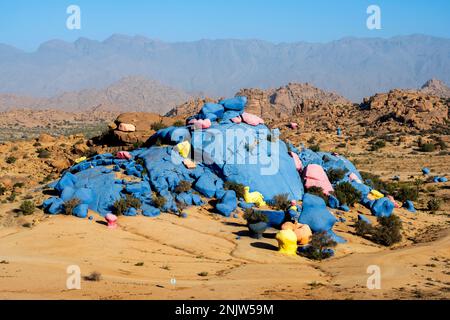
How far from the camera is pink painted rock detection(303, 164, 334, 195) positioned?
80.1 feet

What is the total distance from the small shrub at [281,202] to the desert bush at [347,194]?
120 inches

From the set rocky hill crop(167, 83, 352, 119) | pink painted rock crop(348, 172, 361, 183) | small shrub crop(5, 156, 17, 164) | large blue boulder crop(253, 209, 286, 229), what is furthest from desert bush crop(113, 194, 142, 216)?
rocky hill crop(167, 83, 352, 119)

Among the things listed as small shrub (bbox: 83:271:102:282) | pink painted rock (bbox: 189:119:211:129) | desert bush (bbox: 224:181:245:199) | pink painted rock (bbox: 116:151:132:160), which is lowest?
small shrub (bbox: 83:271:102:282)

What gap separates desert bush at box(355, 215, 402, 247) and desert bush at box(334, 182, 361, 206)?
2.88 metres

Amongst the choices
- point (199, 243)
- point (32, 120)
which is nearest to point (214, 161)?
point (199, 243)

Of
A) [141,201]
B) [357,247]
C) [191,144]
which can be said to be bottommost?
[357,247]

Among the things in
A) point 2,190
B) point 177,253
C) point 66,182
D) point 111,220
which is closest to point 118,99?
point 2,190

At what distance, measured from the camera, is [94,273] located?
13.1 m

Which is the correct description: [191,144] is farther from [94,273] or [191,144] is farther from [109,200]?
[94,273]

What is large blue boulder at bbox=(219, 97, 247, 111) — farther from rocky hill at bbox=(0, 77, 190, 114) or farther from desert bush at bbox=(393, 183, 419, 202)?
rocky hill at bbox=(0, 77, 190, 114)

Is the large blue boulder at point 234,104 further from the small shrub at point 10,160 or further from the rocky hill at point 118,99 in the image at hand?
the rocky hill at point 118,99

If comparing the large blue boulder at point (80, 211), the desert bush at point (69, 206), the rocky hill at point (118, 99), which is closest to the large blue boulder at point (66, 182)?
the desert bush at point (69, 206)

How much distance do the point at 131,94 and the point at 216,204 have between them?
168469mm

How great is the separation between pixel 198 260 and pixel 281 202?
268 inches
